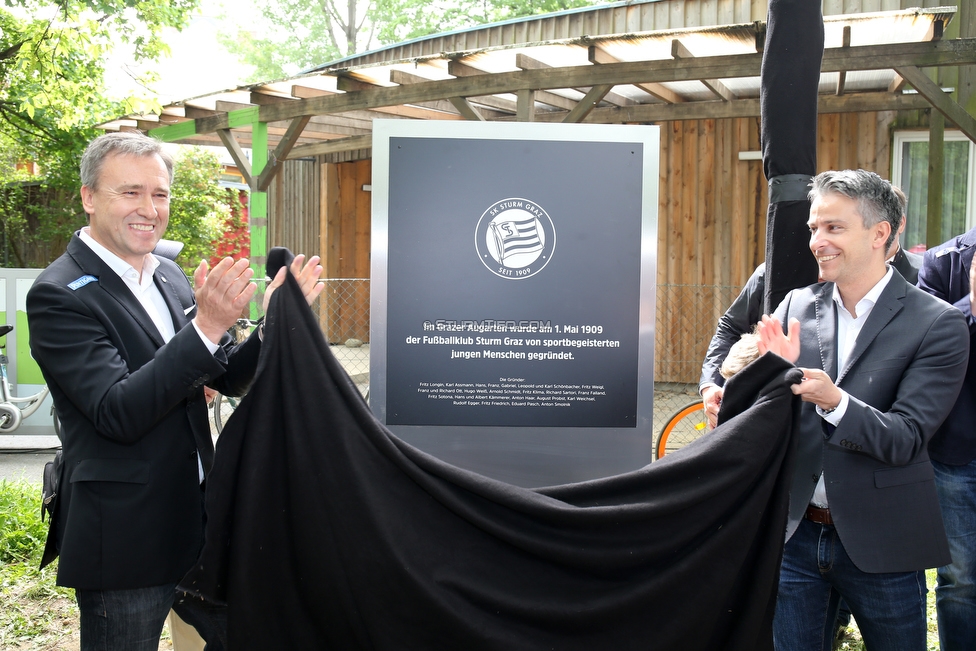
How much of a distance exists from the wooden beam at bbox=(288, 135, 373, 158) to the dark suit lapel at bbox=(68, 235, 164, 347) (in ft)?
27.2

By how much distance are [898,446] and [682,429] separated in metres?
5.85

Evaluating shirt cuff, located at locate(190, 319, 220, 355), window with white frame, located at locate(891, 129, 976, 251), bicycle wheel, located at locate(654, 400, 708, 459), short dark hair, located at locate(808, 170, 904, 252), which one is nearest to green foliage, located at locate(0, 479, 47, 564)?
shirt cuff, located at locate(190, 319, 220, 355)

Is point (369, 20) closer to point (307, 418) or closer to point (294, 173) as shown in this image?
point (294, 173)

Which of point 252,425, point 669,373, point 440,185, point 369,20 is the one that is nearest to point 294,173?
point 669,373

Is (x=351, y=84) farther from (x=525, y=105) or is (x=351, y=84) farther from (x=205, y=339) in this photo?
(x=205, y=339)

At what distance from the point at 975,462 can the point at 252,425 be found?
237 cm

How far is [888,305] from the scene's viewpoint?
88.0 inches

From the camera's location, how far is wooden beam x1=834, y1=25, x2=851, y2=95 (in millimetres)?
5688

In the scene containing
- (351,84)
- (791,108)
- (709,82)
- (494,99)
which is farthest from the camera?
(494,99)

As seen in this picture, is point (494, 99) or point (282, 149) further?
point (494, 99)

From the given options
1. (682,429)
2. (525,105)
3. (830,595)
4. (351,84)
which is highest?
(351,84)

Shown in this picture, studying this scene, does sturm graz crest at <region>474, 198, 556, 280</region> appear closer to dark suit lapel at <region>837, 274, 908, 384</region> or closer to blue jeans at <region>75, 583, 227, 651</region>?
dark suit lapel at <region>837, 274, 908, 384</region>

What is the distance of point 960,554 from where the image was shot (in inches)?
105

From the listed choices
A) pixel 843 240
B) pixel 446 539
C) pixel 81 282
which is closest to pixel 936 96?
pixel 843 240
